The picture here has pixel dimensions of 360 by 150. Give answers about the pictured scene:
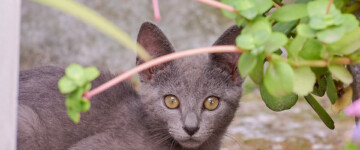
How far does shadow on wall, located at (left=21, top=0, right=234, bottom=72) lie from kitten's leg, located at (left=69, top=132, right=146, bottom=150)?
290cm

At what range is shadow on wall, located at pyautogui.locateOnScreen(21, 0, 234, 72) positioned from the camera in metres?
5.22

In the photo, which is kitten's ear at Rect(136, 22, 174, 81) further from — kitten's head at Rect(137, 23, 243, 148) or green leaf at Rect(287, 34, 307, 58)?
green leaf at Rect(287, 34, 307, 58)

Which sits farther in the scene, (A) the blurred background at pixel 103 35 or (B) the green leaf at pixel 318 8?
(A) the blurred background at pixel 103 35

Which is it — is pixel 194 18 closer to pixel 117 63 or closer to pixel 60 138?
pixel 117 63

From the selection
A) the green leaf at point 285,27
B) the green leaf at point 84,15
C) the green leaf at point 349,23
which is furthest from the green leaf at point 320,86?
the green leaf at point 84,15

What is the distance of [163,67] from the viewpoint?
230 centimetres

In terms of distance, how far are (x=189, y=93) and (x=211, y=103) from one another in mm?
104

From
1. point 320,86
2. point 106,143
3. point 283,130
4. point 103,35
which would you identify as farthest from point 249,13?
point 103,35

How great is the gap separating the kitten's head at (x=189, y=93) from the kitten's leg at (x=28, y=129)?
46 centimetres

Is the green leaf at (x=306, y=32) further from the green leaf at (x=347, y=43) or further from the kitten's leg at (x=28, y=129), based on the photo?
the kitten's leg at (x=28, y=129)

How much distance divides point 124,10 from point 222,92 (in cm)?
319

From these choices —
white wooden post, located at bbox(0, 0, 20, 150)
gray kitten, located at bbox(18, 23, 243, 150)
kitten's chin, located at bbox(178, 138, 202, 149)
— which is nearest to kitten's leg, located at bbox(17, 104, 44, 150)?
gray kitten, located at bbox(18, 23, 243, 150)

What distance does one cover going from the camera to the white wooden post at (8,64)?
125 cm

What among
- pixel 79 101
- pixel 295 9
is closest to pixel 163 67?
Answer: pixel 295 9
